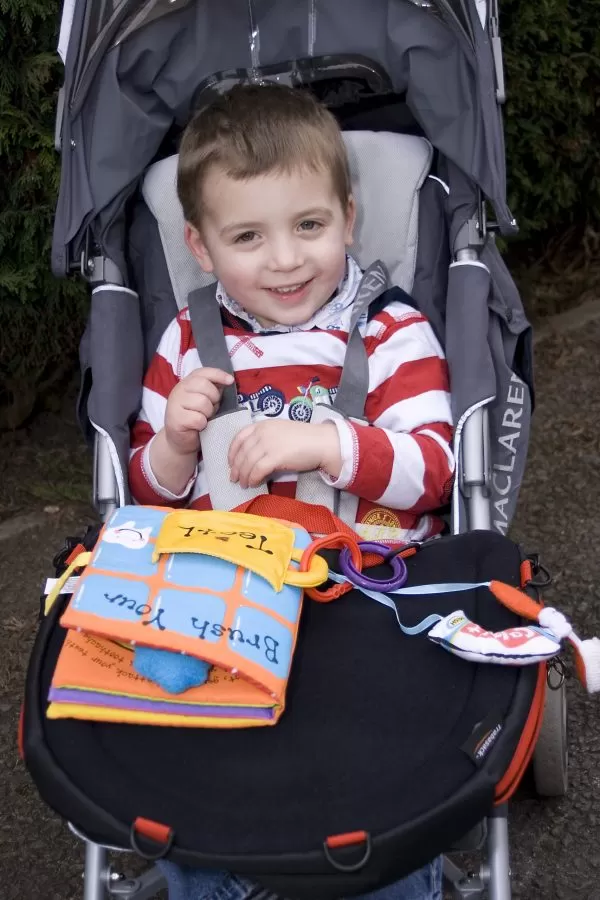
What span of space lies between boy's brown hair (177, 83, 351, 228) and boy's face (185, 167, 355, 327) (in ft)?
0.09

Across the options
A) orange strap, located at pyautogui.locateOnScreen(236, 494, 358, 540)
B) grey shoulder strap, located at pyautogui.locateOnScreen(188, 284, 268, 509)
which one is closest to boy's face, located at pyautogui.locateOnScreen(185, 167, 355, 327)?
grey shoulder strap, located at pyautogui.locateOnScreen(188, 284, 268, 509)

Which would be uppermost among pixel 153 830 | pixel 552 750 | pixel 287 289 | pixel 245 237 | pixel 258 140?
pixel 258 140

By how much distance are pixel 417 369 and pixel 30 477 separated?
1955 mm

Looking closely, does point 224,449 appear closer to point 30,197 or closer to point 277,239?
point 277,239

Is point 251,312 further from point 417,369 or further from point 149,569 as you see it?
point 149,569

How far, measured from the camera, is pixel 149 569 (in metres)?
1.63

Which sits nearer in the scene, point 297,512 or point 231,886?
point 231,886

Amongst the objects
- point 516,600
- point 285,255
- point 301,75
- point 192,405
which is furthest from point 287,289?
point 516,600

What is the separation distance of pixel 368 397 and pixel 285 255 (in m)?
0.34

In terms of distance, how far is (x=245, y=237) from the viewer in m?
2.09

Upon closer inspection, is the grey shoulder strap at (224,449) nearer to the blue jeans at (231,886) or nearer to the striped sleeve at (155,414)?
the striped sleeve at (155,414)

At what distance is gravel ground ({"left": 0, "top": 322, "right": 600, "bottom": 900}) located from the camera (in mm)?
2309

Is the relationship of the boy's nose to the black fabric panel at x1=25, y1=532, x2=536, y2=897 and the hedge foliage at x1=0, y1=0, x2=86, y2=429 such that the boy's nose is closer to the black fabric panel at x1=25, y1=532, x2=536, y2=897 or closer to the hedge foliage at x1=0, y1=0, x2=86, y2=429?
the black fabric panel at x1=25, y1=532, x2=536, y2=897

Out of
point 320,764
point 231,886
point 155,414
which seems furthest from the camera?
point 155,414
